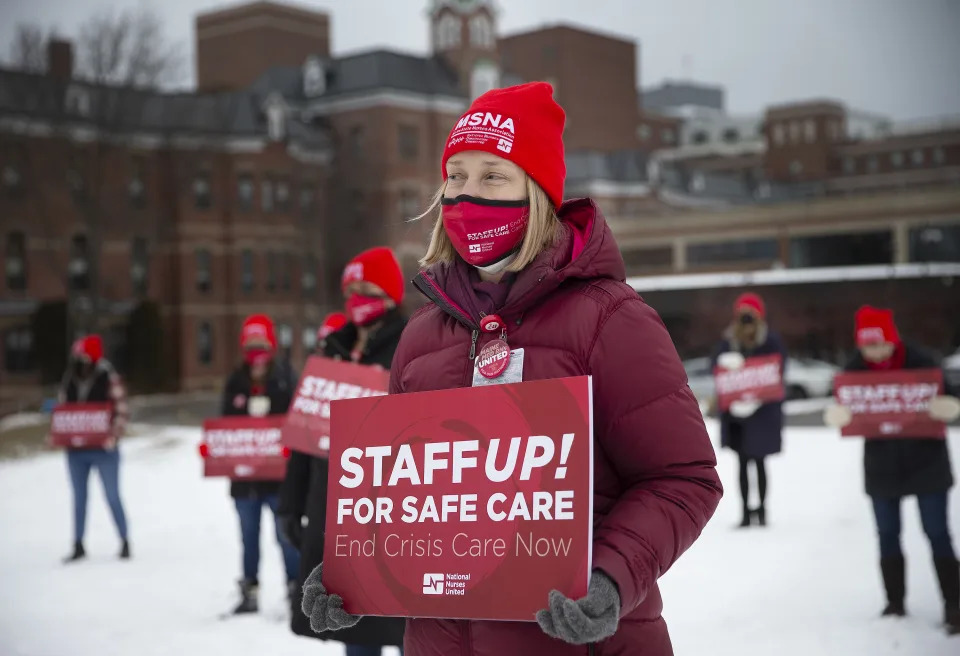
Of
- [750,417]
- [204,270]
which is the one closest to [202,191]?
[204,270]

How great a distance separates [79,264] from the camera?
49.2 m

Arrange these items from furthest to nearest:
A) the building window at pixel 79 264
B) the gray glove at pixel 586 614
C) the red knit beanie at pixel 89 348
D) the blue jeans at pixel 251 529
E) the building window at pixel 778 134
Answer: the building window at pixel 778 134 → the building window at pixel 79 264 → the red knit beanie at pixel 89 348 → the blue jeans at pixel 251 529 → the gray glove at pixel 586 614

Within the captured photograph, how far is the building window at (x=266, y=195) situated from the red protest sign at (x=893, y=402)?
4816 cm

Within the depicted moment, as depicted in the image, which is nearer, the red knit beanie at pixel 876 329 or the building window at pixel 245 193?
the red knit beanie at pixel 876 329

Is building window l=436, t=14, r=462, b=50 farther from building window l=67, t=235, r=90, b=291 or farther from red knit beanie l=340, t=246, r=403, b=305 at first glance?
red knit beanie l=340, t=246, r=403, b=305

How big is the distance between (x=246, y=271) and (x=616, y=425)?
172 ft

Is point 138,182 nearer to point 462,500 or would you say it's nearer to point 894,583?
point 894,583

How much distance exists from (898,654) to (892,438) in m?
1.56

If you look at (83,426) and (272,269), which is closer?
(83,426)

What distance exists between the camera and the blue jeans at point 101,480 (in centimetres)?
1124

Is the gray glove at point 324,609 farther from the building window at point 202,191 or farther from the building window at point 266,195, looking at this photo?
the building window at point 266,195

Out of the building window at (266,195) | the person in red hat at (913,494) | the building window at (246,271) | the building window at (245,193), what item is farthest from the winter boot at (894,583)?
the building window at (266,195)

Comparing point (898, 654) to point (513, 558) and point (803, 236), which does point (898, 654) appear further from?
point (803, 236)

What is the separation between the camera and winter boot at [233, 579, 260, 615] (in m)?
8.46
